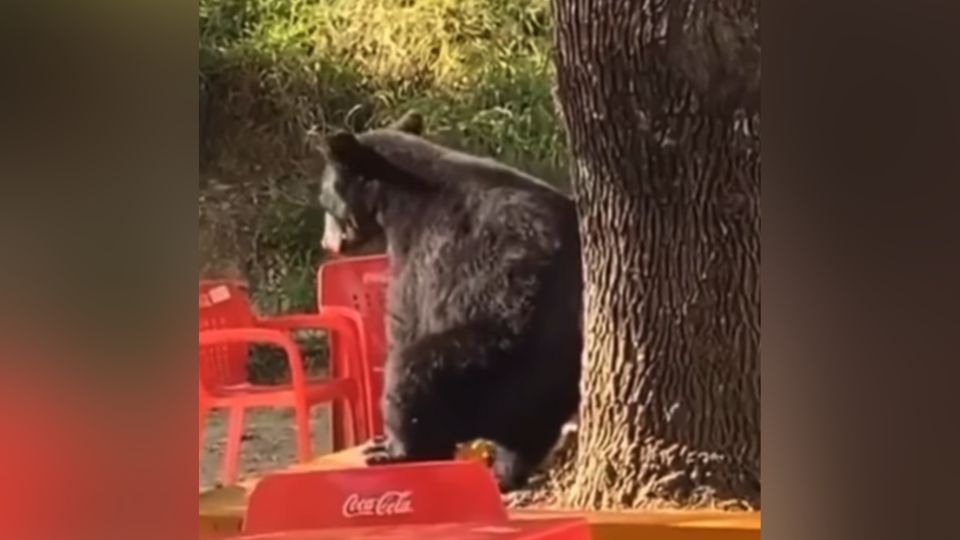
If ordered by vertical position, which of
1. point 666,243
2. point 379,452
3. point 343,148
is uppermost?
point 343,148

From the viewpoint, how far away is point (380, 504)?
7.55 feet

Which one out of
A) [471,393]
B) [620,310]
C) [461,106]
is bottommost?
[471,393]

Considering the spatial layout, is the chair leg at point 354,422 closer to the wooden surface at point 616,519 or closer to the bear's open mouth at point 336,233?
the wooden surface at point 616,519

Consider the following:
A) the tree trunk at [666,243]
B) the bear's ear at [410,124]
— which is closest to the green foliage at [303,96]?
the bear's ear at [410,124]

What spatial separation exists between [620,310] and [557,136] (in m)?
0.31

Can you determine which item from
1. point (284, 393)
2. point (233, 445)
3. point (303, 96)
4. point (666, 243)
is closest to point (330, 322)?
point (284, 393)

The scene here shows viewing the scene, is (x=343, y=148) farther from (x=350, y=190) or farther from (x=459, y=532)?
(x=459, y=532)

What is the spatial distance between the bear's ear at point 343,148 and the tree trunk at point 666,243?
36 cm

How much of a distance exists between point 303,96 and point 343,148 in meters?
0.11

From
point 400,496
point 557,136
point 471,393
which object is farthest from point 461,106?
point 400,496

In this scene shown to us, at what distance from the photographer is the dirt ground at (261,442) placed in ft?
7.53

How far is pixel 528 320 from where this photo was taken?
7.45 feet
